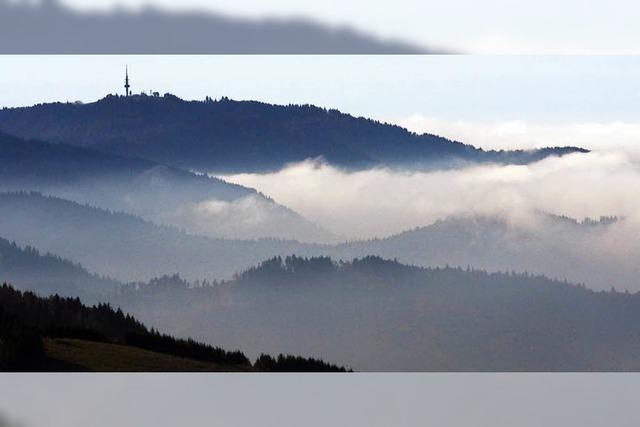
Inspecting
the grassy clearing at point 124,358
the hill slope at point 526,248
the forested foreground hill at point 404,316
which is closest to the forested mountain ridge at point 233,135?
the hill slope at point 526,248

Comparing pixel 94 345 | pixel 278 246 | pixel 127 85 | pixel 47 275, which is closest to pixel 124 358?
pixel 94 345

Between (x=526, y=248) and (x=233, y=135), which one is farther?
(x=233, y=135)

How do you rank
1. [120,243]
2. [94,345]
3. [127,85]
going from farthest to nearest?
[127,85] < [120,243] < [94,345]

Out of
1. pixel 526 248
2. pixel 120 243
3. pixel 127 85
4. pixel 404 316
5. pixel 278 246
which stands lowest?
pixel 404 316

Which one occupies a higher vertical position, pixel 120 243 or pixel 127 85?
pixel 127 85

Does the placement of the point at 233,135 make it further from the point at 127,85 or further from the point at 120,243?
the point at 120,243

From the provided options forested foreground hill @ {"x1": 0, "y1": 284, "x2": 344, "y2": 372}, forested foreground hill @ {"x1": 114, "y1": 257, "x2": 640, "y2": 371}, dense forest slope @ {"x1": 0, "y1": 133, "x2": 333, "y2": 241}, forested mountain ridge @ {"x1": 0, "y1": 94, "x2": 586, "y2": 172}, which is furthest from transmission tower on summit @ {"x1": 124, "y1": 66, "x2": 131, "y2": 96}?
forested foreground hill @ {"x1": 0, "y1": 284, "x2": 344, "y2": 372}

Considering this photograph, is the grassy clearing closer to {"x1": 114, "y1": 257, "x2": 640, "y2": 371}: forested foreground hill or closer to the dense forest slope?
{"x1": 114, "y1": 257, "x2": 640, "y2": 371}: forested foreground hill
